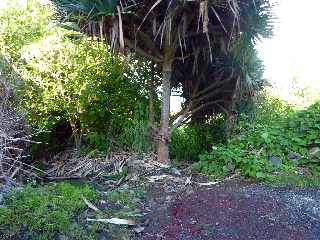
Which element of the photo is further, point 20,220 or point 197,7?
point 197,7

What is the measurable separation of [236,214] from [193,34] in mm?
3127

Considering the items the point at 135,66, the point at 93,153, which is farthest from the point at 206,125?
the point at 93,153

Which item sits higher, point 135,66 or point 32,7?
point 32,7

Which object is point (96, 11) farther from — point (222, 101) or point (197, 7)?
point (222, 101)

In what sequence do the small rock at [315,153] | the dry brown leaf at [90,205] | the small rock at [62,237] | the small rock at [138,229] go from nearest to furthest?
the small rock at [62,237] < the small rock at [138,229] < the dry brown leaf at [90,205] < the small rock at [315,153]

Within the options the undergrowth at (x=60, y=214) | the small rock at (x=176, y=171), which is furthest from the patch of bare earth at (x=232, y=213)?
the small rock at (x=176, y=171)

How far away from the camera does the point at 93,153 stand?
667 cm

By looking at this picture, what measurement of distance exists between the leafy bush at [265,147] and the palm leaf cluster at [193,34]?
1.06 metres

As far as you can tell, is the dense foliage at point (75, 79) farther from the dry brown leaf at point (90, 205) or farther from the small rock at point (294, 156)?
the dry brown leaf at point (90, 205)

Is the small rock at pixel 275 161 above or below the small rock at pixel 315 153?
below

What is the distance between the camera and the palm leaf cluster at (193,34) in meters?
5.65

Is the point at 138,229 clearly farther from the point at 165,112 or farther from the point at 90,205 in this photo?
the point at 165,112

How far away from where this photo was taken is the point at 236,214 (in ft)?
12.8

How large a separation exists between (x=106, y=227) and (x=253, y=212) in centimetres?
138
